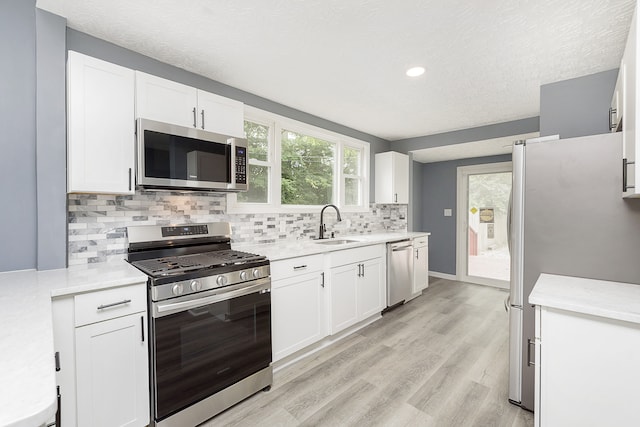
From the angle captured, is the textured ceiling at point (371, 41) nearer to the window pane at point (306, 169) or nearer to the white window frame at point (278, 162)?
the white window frame at point (278, 162)

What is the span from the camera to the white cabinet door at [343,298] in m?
2.75

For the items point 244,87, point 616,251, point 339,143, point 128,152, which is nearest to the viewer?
point 616,251

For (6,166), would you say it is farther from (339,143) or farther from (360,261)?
(339,143)

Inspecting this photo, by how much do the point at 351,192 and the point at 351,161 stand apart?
18.1 inches

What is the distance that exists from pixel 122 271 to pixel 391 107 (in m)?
2.92

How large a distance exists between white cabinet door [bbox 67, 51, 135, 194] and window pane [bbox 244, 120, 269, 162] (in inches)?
45.5

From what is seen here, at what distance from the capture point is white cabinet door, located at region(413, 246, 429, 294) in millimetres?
4100

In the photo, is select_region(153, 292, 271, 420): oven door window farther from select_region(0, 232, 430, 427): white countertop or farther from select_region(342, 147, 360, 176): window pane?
select_region(342, 147, 360, 176): window pane

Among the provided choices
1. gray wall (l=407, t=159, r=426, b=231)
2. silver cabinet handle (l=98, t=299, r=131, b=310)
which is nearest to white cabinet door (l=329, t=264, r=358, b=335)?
silver cabinet handle (l=98, t=299, r=131, b=310)

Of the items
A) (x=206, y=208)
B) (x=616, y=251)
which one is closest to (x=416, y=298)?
(x=616, y=251)

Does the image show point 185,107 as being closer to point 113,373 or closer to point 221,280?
point 221,280

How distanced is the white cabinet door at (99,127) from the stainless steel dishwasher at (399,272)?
2.79m

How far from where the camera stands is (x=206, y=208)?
2484mm

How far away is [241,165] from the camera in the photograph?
2332 mm
